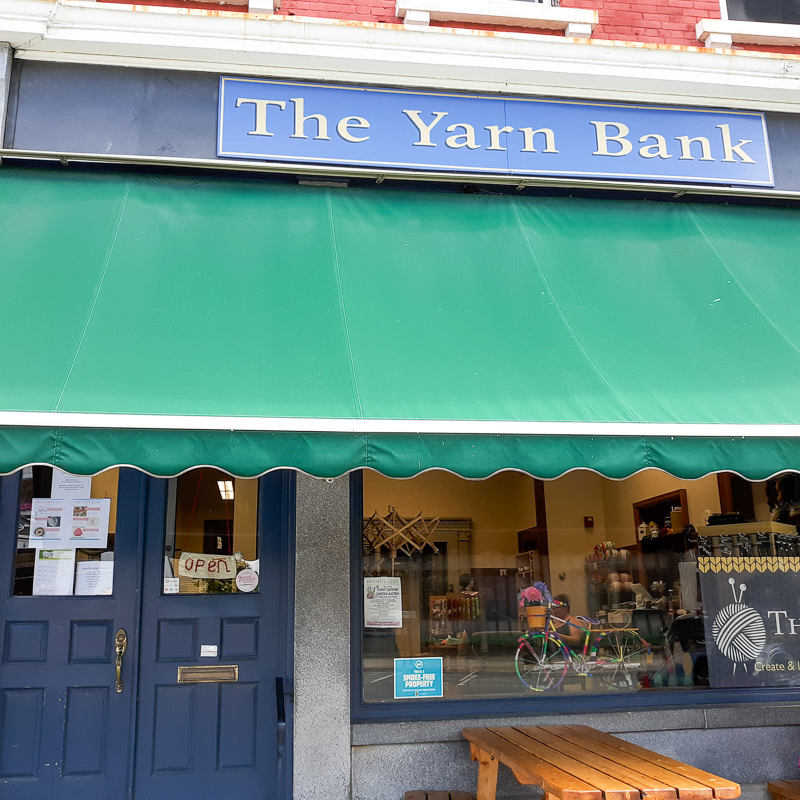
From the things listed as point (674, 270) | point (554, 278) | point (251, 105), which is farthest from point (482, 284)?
point (251, 105)

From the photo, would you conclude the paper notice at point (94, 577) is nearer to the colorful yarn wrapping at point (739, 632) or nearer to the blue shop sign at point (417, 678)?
the blue shop sign at point (417, 678)

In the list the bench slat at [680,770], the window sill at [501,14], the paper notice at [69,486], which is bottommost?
the bench slat at [680,770]

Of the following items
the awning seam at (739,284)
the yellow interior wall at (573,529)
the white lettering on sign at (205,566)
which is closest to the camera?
the awning seam at (739,284)

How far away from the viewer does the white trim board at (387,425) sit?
3.96 metres

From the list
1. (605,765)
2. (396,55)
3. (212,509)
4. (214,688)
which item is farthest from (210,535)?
(396,55)

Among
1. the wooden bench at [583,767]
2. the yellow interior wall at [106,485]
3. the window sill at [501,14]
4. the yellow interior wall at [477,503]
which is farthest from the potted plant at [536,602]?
the window sill at [501,14]

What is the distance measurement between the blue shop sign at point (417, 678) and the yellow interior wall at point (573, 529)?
3.53 ft

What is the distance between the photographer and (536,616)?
6.01 metres

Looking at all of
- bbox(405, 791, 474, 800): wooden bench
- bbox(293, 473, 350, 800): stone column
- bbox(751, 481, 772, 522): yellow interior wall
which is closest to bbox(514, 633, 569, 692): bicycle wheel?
bbox(405, 791, 474, 800): wooden bench

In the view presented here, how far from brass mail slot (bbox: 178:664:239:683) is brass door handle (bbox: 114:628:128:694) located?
15.2 inches

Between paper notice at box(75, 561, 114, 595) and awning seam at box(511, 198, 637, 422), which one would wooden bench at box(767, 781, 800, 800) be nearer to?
awning seam at box(511, 198, 637, 422)

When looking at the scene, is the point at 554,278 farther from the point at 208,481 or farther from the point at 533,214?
the point at 208,481

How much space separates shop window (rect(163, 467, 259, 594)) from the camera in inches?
228

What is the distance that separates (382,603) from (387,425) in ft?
6.83
